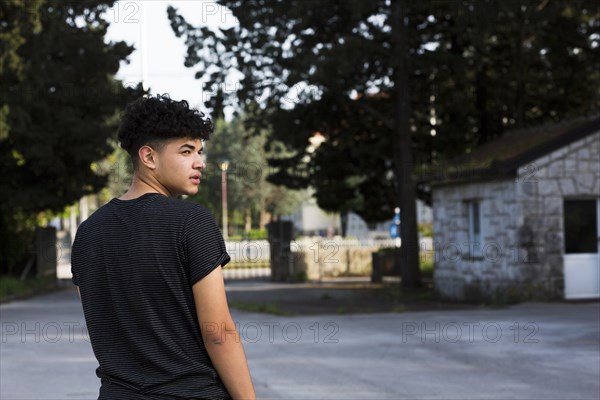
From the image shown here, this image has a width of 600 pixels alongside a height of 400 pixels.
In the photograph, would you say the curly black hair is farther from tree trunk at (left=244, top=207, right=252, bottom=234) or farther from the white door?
tree trunk at (left=244, top=207, right=252, bottom=234)

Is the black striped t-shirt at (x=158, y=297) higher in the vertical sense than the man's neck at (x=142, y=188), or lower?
lower

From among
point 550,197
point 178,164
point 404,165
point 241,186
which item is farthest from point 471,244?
point 241,186

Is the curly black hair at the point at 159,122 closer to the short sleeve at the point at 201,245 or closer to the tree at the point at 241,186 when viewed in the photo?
the short sleeve at the point at 201,245

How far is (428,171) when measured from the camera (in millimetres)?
24203

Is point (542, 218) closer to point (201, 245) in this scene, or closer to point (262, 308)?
point (262, 308)

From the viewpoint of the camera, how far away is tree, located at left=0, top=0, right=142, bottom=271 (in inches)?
1015

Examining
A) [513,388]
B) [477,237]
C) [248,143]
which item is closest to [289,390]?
[513,388]

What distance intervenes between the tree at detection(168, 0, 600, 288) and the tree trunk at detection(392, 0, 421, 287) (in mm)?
40

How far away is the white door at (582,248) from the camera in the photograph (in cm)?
2070

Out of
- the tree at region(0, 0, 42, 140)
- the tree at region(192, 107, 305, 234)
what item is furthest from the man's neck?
the tree at region(192, 107, 305, 234)

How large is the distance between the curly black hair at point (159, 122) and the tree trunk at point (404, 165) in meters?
22.5

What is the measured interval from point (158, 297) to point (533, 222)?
18.4 meters

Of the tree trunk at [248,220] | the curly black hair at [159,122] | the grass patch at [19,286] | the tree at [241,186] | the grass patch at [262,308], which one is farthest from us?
the tree trunk at [248,220]

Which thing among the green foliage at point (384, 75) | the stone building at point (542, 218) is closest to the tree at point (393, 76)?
the green foliage at point (384, 75)
